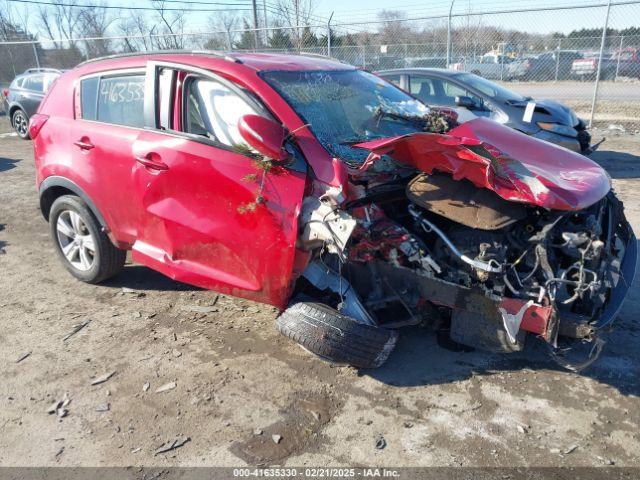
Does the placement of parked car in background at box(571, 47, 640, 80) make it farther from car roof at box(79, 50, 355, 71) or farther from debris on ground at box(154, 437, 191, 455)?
debris on ground at box(154, 437, 191, 455)

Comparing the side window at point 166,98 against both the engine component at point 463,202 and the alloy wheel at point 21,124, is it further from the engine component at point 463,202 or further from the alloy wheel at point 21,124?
the alloy wheel at point 21,124

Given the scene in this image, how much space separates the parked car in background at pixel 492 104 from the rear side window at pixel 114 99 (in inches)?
182

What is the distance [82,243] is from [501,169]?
3503mm

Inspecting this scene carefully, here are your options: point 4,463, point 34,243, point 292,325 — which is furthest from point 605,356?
point 34,243

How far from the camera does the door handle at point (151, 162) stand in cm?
359

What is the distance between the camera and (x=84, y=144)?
4184 mm

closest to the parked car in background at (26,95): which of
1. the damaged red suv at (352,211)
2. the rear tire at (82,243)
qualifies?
the rear tire at (82,243)

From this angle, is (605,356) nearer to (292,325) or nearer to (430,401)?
(430,401)

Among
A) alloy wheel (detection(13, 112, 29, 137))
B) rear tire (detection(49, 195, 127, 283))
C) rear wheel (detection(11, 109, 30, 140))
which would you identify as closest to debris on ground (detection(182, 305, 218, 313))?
rear tire (detection(49, 195, 127, 283))

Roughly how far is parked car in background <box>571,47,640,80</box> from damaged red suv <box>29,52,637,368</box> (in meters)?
15.6

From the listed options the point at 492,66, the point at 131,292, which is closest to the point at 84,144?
the point at 131,292

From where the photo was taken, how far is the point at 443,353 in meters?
3.53

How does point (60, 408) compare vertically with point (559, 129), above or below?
below

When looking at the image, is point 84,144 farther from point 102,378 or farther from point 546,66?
point 546,66
